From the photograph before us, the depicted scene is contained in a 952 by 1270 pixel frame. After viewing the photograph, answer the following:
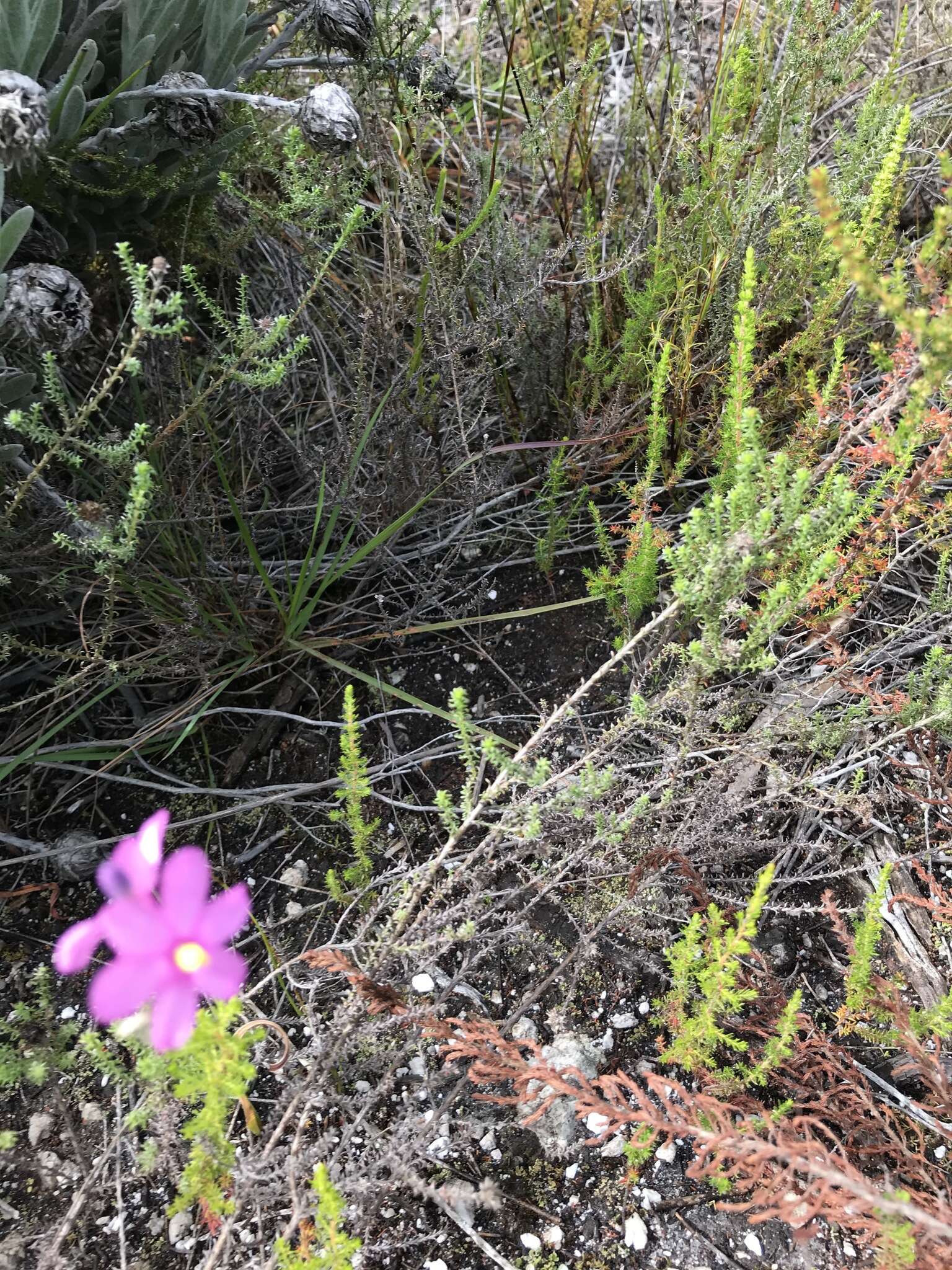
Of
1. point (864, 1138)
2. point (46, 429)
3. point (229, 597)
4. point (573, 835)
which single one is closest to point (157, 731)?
point (229, 597)

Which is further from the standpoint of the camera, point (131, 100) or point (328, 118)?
point (131, 100)

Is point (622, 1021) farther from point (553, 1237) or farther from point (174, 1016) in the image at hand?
point (174, 1016)

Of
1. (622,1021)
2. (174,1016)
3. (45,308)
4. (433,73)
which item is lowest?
(622,1021)

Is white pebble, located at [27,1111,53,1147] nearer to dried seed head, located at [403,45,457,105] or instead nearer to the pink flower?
the pink flower

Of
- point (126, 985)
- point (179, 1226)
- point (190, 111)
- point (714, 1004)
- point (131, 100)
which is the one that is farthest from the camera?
point (131, 100)

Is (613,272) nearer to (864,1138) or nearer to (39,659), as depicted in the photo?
(39,659)

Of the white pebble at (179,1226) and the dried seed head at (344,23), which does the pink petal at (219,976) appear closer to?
the white pebble at (179,1226)

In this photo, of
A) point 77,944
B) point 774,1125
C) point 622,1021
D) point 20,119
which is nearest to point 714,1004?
point 774,1125
